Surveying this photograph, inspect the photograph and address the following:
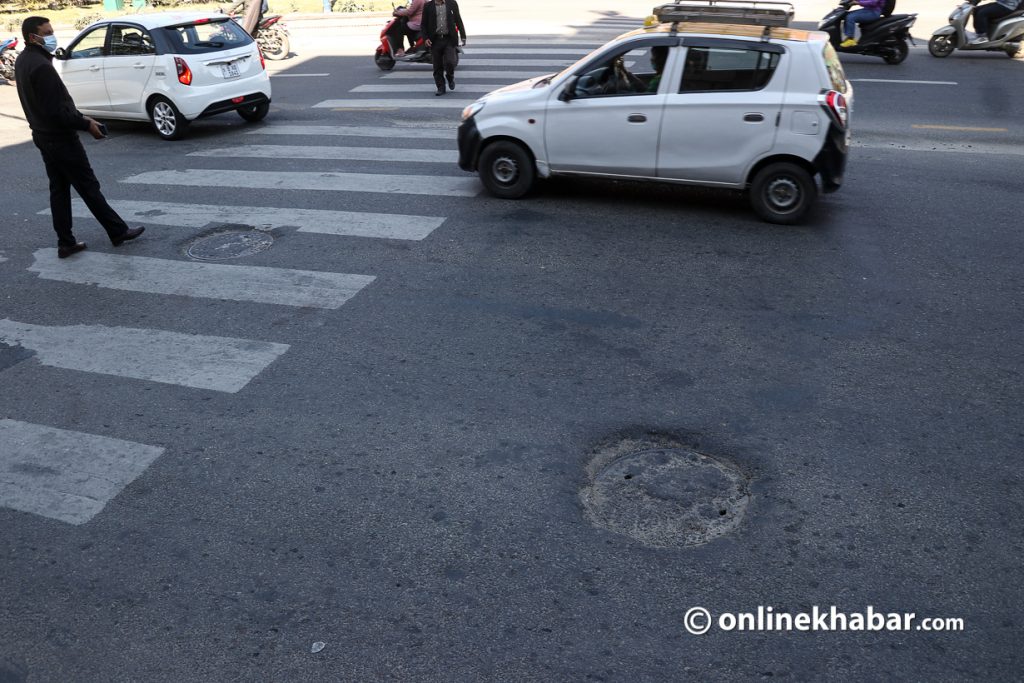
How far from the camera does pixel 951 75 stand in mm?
16109

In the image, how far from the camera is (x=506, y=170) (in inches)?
386

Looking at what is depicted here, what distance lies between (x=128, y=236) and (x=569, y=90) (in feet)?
15.4

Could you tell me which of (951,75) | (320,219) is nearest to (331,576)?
(320,219)

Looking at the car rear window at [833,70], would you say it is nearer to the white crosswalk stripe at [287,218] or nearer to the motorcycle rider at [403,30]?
the white crosswalk stripe at [287,218]

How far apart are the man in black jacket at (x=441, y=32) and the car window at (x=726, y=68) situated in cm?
710

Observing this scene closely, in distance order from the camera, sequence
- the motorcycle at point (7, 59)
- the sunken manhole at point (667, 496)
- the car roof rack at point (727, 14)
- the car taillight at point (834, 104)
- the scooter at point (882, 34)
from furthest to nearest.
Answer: the motorcycle at point (7, 59)
the scooter at point (882, 34)
the car roof rack at point (727, 14)
the car taillight at point (834, 104)
the sunken manhole at point (667, 496)

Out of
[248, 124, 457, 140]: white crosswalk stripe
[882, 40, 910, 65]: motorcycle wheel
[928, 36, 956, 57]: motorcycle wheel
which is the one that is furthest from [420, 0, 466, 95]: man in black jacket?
[928, 36, 956, 57]: motorcycle wheel

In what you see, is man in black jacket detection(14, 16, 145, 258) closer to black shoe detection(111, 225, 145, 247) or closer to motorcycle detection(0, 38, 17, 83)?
black shoe detection(111, 225, 145, 247)

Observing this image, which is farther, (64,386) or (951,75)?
(951,75)

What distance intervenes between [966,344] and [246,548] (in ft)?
16.6

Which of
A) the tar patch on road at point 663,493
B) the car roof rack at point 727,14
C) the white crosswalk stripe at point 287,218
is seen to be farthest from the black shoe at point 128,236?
the tar patch on road at point 663,493

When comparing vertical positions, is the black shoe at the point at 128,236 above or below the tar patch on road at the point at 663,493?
above

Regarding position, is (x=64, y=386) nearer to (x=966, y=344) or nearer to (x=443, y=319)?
(x=443, y=319)

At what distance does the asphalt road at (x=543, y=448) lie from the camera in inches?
156
